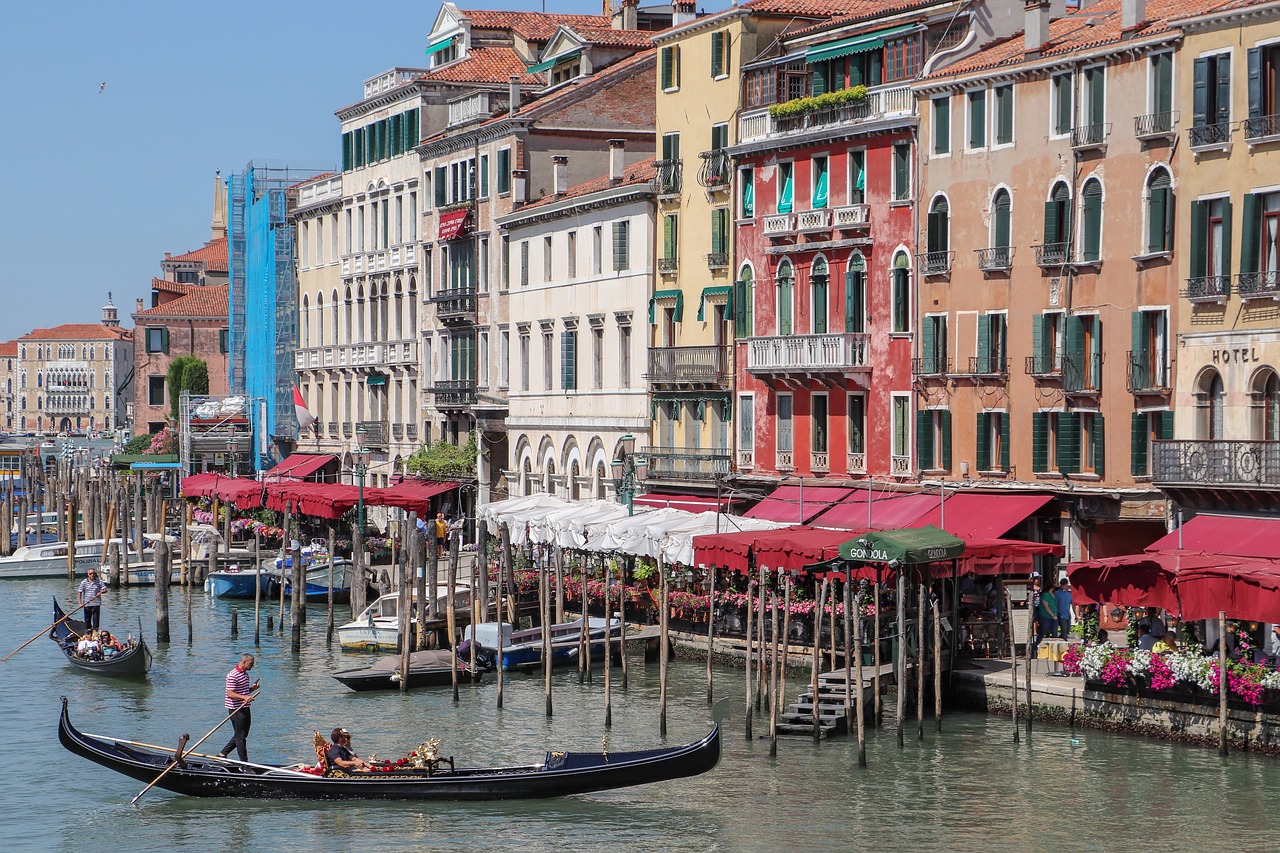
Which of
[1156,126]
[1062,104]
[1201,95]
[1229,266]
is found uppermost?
[1062,104]

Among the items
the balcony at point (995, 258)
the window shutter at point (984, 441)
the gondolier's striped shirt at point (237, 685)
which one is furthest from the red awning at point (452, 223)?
the gondolier's striped shirt at point (237, 685)

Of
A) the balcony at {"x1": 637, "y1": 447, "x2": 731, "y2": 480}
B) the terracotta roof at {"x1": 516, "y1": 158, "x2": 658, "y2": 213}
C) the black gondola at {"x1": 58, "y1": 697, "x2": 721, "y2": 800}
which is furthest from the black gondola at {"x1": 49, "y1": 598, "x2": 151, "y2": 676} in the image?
the terracotta roof at {"x1": 516, "y1": 158, "x2": 658, "y2": 213}

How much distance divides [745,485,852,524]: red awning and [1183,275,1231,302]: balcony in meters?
9.94

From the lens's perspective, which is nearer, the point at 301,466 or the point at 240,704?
the point at 240,704

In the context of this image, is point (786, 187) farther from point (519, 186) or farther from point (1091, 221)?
point (519, 186)

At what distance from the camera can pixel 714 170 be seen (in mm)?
50156

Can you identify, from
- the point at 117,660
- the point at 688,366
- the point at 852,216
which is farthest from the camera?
the point at 688,366

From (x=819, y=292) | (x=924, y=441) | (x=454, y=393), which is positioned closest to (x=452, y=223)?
(x=454, y=393)

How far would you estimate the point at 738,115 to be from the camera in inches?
1928

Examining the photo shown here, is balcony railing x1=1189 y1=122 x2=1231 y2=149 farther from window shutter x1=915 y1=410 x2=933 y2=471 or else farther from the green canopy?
window shutter x1=915 y1=410 x2=933 y2=471

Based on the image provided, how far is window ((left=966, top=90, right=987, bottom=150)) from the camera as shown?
135 ft

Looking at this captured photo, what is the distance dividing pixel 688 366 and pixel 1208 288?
18.0 meters

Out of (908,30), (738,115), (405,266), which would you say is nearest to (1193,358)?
(908,30)

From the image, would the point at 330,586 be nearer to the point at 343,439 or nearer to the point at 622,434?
the point at 622,434
